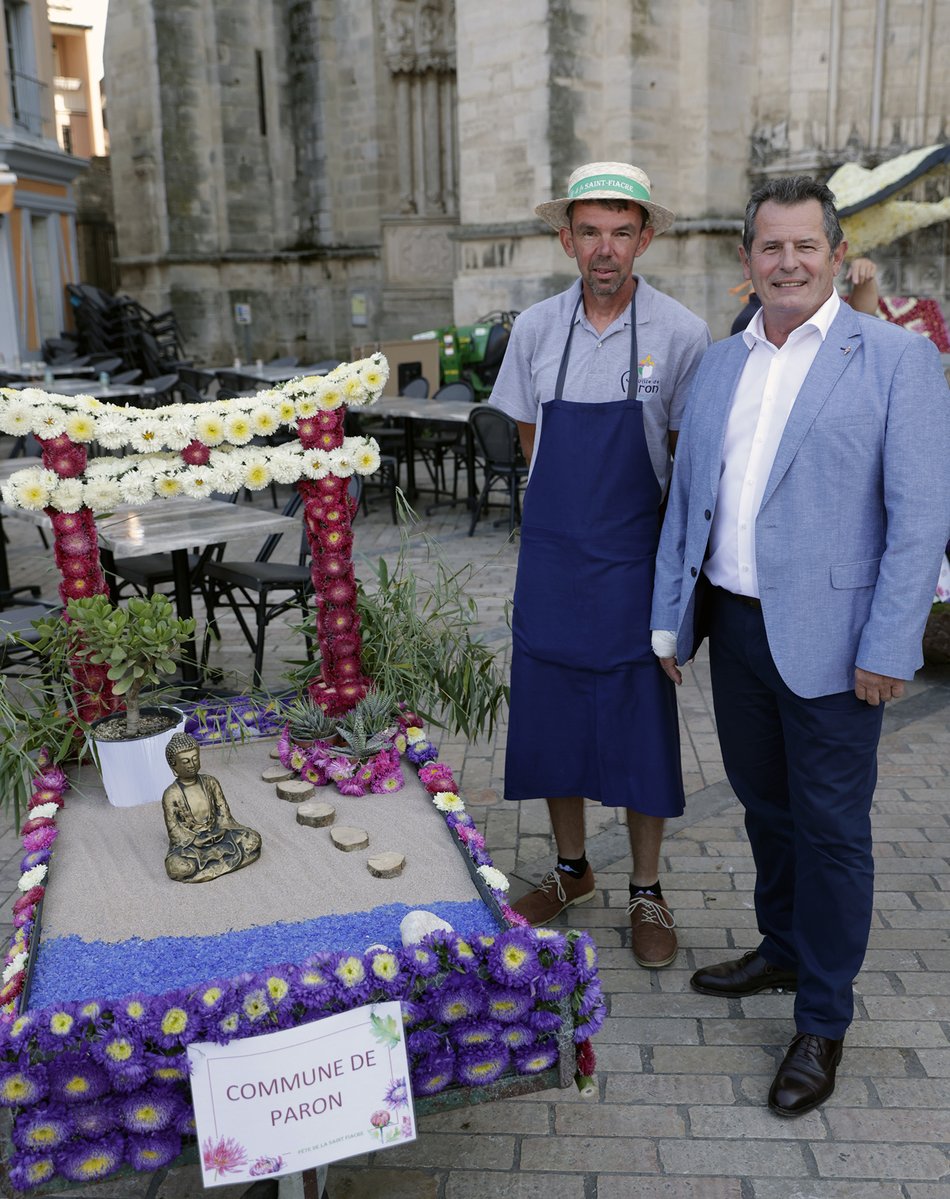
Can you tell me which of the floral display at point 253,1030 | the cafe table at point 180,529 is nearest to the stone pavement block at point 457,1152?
the floral display at point 253,1030

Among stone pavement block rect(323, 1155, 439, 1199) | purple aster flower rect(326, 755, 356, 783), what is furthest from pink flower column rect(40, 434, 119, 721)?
stone pavement block rect(323, 1155, 439, 1199)

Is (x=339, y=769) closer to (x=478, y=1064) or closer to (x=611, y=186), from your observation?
(x=478, y=1064)

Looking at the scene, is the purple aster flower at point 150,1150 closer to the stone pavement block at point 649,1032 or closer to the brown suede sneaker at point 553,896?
the stone pavement block at point 649,1032

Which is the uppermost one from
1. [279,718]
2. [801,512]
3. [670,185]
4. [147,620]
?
[670,185]

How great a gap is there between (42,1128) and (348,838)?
97 cm

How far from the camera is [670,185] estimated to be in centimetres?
1255

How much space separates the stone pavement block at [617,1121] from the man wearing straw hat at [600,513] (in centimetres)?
59

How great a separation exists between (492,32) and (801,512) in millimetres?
11299

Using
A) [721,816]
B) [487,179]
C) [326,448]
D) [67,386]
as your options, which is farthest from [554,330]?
[487,179]

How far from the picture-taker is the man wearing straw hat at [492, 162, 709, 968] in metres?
2.96

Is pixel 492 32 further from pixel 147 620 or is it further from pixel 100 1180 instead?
pixel 100 1180

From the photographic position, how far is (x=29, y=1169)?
1.91 m

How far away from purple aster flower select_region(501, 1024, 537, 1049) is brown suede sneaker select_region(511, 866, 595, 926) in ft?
4.03

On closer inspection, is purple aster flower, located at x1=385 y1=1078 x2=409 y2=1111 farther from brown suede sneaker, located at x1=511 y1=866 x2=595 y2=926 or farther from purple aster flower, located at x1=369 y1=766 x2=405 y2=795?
brown suede sneaker, located at x1=511 y1=866 x2=595 y2=926
